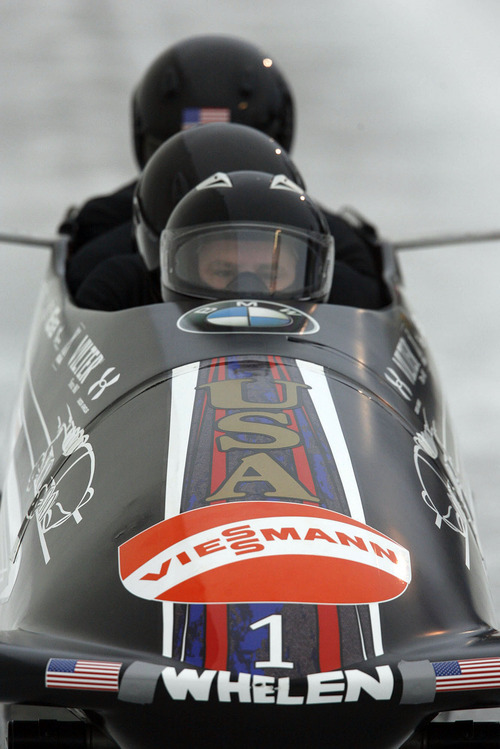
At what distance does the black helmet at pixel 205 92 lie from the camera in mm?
4922

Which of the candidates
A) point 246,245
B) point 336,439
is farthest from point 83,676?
point 246,245

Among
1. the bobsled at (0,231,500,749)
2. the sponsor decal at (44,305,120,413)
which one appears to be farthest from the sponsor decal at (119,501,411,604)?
the sponsor decal at (44,305,120,413)

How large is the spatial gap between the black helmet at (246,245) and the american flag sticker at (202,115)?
1888 millimetres

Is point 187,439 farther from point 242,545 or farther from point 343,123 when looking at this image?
point 343,123

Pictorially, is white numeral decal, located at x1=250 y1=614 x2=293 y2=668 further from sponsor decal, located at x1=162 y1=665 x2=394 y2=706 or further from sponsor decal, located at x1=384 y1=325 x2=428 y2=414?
sponsor decal, located at x1=384 y1=325 x2=428 y2=414

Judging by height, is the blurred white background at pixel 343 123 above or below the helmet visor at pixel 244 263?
above

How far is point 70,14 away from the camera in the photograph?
9.35 m

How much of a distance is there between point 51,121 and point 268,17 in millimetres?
2185

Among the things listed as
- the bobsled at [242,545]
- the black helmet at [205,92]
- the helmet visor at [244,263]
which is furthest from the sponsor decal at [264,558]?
the black helmet at [205,92]

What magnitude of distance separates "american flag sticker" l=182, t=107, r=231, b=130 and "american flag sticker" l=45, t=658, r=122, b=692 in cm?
346

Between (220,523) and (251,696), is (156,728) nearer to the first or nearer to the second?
(251,696)

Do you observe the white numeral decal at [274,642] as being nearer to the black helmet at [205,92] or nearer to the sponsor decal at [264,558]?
the sponsor decal at [264,558]

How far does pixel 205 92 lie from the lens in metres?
4.95

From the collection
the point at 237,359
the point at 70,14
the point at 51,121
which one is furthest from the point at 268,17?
the point at 237,359
